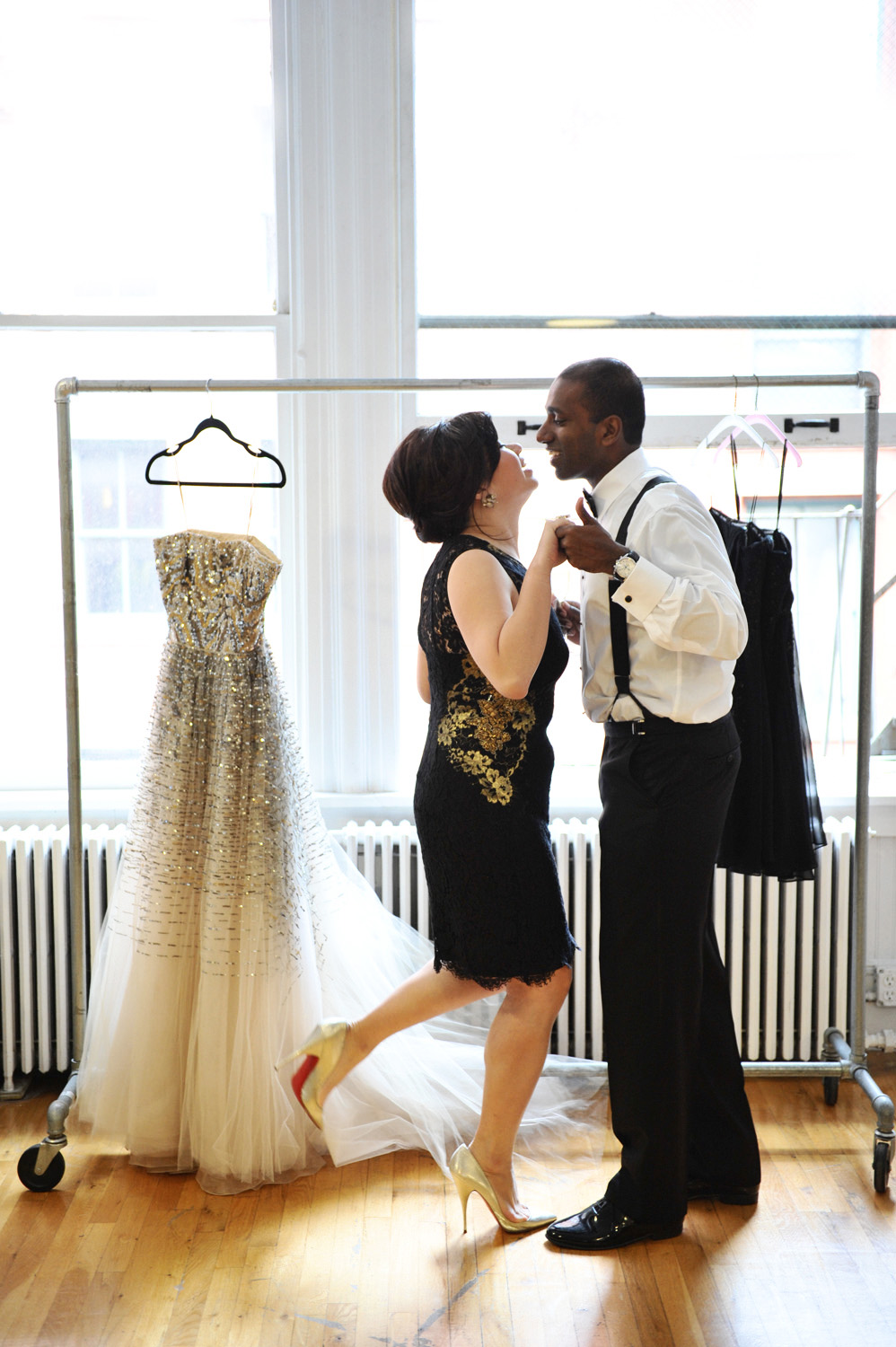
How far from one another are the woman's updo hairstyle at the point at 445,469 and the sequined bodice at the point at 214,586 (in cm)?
44

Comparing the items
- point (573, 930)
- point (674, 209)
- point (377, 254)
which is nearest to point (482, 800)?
point (573, 930)

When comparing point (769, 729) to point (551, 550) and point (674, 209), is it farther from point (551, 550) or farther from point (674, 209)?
point (674, 209)

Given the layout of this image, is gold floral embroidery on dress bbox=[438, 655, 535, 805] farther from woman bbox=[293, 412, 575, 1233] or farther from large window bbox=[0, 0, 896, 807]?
large window bbox=[0, 0, 896, 807]

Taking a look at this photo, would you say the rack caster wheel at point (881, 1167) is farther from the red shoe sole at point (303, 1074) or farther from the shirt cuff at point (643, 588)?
the shirt cuff at point (643, 588)

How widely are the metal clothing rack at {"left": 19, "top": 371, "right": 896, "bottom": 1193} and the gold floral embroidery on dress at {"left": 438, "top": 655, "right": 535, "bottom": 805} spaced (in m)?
0.73

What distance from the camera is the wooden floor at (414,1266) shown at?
1.88m

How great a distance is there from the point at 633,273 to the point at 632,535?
141cm

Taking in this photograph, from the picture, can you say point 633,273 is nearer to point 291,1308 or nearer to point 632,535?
point 632,535

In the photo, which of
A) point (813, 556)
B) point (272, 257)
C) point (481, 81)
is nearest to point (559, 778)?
point (813, 556)

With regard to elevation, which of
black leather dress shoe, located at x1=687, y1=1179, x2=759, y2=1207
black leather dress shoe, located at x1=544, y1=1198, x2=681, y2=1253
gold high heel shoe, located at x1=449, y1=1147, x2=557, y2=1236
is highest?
gold high heel shoe, located at x1=449, y1=1147, x2=557, y2=1236

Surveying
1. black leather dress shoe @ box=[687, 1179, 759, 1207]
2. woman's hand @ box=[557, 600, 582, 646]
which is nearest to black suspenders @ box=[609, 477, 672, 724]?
woman's hand @ box=[557, 600, 582, 646]

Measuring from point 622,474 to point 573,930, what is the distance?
53.2 inches

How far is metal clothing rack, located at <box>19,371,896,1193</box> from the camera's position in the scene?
2.36 metres

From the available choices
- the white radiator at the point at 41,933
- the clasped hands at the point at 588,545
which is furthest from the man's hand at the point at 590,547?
the white radiator at the point at 41,933
